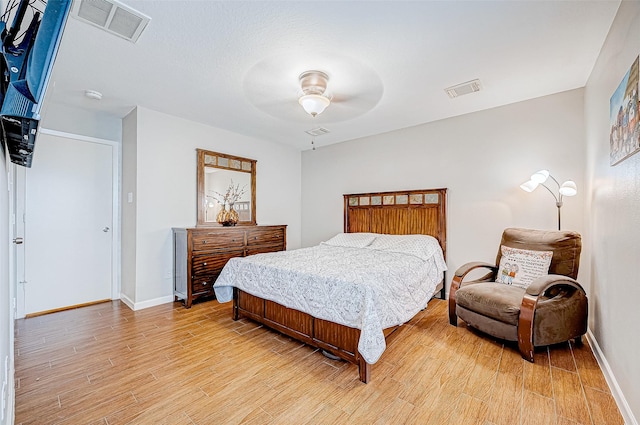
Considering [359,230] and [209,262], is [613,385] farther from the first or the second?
[209,262]

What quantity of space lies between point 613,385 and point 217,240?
3.92 m

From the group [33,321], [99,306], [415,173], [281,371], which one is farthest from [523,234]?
[33,321]

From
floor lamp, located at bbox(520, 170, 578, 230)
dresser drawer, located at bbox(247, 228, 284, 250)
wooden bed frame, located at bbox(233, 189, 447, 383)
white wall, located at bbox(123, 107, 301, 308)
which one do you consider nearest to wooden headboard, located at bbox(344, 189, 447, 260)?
wooden bed frame, located at bbox(233, 189, 447, 383)

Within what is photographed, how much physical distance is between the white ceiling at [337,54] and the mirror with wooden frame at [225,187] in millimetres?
861

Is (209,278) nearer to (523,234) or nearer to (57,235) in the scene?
(57,235)

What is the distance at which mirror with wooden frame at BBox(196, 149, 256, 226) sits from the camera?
162 inches

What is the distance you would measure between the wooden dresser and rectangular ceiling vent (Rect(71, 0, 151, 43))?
2.13 metres

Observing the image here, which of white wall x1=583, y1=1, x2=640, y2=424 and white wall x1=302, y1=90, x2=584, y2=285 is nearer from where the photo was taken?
white wall x1=583, y1=1, x2=640, y2=424

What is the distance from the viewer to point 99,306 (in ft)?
11.8

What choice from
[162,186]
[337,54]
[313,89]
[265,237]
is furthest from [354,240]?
[162,186]

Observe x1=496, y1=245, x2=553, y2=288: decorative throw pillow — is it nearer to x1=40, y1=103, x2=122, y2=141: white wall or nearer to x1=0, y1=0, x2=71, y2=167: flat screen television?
x1=0, y1=0, x2=71, y2=167: flat screen television

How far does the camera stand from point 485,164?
3.66m

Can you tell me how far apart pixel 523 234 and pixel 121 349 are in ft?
13.3

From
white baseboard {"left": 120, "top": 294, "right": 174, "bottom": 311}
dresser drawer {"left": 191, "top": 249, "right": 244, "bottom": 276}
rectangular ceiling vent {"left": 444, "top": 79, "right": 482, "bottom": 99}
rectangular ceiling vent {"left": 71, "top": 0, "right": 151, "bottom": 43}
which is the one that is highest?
rectangular ceiling vent {"left": 71, "top": 0, "right": 151, "bottom": 43}
